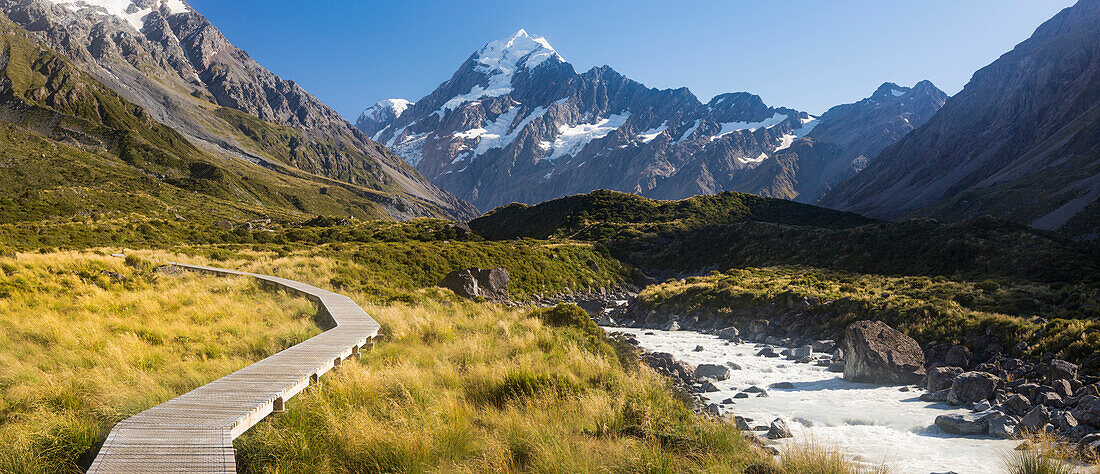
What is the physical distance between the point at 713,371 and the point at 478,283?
21.2 meters

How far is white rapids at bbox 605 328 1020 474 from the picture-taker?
372 inches

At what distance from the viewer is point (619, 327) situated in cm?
3269

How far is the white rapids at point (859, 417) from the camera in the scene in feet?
31.0

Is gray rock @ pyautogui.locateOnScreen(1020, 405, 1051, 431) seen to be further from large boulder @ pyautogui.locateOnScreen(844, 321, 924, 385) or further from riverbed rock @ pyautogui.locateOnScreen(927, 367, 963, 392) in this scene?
large boulder @ pyautogui.locateOnScreen(844, 321, 924, 385)

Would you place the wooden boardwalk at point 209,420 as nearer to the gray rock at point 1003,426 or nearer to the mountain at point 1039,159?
the gray rock at point 1003,426

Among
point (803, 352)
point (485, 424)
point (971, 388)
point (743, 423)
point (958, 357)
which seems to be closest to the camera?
point (485, 424)

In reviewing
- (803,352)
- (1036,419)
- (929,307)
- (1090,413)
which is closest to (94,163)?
(803,352)

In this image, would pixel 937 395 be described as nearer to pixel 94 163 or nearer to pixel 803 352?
pixel 803 352

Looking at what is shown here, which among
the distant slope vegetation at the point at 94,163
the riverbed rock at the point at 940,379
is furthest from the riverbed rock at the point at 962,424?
the distant slope vegetation at the point at 94,163

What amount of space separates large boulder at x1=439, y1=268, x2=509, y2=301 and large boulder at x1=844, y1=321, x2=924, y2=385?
20.4 m

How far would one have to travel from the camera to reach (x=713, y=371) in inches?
693

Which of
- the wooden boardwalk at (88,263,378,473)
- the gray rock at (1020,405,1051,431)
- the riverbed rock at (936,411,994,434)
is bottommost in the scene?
the riverbed rock at (936,411,994,434)

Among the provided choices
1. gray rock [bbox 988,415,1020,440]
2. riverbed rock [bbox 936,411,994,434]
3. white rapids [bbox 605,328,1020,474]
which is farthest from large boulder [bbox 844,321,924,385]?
gray rock [bbox 988,415,1020,440]

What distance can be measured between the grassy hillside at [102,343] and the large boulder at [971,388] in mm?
18076
